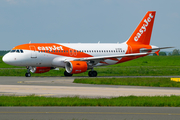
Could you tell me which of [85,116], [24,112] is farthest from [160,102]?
[24,112]

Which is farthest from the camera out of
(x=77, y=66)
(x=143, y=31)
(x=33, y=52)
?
(x=143, y=31)

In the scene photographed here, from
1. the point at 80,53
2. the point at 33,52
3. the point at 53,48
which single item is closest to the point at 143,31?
the point at 80,53

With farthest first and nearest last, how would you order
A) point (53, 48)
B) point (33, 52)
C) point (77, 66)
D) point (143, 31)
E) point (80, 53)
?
point (143, 31)
point (80, 53)
point (53, 48)
point (33, 52)
point (77, 66)

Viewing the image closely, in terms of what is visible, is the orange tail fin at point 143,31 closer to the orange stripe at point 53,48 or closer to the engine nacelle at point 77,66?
the orange stripe at point 53,48

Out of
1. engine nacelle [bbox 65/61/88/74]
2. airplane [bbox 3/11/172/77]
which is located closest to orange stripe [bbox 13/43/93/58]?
airplane [bbox 3/11/172/77]

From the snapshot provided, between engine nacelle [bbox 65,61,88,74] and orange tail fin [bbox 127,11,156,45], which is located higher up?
orange tail fin [bbox 127,11,156,45]

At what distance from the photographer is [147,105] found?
16797 mm

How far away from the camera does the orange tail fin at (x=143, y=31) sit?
47.8 metres

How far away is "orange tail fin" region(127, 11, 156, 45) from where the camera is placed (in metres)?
47.8

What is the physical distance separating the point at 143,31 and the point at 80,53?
10.3 m

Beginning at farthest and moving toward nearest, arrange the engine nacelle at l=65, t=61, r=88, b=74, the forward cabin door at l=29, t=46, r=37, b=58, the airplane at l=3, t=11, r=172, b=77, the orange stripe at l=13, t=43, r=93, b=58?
the orange stripe at l=13, t=43, r=93, b=58 → the forward cabin door at l=29, t=46, r=37, b=58 → the airplane at l=3, t=11, r=172, b=77 → the engine nacelle at l=65, t=61, r=88, b=74

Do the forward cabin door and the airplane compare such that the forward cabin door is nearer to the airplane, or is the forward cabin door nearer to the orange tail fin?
the airplane

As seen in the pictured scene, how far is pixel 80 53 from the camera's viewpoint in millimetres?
43656

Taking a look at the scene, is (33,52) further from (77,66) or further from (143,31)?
(143,31)
